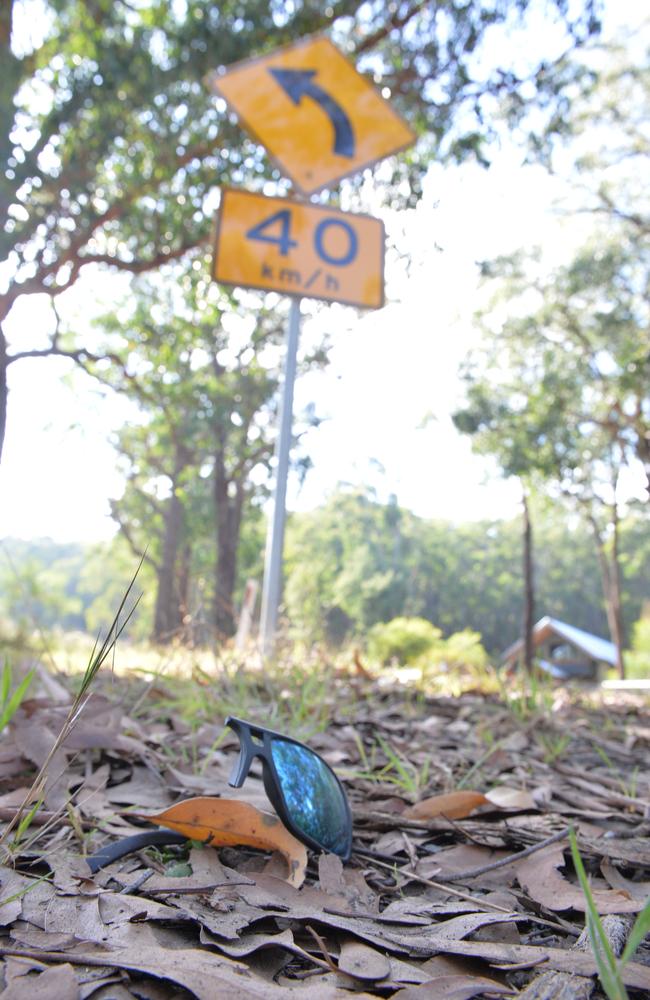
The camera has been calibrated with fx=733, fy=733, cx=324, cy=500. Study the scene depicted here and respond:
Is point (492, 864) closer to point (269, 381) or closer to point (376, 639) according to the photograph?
point (269, 381)

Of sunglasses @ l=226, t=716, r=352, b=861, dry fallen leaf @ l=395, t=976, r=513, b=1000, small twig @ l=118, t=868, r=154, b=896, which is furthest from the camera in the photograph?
sunglasses @ l=226, t=716, r=352, b=861

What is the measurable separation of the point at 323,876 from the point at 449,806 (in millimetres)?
505

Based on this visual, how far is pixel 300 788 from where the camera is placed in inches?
50.4

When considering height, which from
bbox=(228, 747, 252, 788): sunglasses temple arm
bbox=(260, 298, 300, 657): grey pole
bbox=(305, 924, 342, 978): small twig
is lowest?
bbox=(305, 924, 342, 978): small twig

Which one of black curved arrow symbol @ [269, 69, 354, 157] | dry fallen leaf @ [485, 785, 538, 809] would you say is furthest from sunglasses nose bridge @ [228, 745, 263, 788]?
black curved arrow symbol @ [269, 69, 354, 157]

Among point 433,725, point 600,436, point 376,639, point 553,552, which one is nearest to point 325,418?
point 376,639

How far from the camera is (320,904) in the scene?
108 cm

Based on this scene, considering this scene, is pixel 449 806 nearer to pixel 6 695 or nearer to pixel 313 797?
pixel 313 797

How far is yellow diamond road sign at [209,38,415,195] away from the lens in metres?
3.36

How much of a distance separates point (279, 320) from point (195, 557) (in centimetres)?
997

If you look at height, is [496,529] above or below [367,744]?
above

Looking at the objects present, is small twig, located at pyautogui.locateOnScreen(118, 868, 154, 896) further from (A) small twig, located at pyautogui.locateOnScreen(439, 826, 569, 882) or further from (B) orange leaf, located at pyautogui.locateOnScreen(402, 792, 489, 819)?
(B) orange leaf, located at pyautogui.locateOnScreen(402, 792, 489, 819)

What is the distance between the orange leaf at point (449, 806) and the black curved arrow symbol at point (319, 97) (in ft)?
9.59

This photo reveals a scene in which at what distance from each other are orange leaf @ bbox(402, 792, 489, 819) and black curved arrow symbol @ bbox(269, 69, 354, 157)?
2922mm
